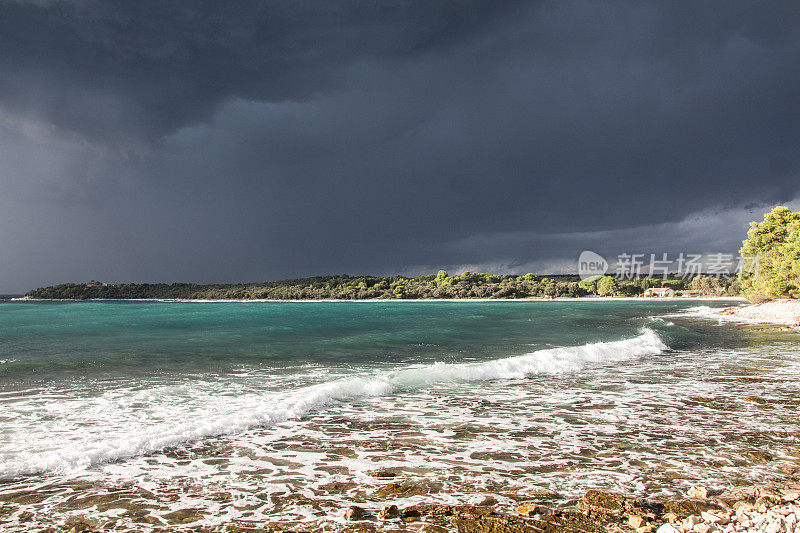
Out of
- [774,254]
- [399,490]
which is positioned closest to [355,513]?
[399,490]

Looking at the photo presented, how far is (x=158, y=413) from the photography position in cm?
1078

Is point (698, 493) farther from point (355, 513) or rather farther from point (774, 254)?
point (774, 254)

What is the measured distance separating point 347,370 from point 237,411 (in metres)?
7.16

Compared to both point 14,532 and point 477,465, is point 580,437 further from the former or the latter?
point 14,532

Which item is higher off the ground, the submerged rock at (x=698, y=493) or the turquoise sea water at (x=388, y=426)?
the submerged rock at (x=698, y=493)

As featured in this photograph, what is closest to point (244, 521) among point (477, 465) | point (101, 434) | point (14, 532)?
point (14, 532)

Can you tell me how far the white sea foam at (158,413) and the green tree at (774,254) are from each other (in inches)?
2249

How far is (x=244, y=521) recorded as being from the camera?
530 cm

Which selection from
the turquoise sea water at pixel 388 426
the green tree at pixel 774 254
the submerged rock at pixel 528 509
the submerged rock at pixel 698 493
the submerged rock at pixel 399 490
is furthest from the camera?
the green tree at pixel 774 254

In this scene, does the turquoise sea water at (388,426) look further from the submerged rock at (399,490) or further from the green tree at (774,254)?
the green tree at (774,254)

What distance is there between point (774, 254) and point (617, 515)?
75.3m

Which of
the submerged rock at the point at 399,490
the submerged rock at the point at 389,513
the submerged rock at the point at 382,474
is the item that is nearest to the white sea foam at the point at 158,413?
the submerged rock at the point at 382,474

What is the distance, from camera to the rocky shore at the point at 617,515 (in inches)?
187

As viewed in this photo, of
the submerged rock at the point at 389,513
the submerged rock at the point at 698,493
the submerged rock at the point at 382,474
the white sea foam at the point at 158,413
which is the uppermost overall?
the submerged rock at the point at 698,493
